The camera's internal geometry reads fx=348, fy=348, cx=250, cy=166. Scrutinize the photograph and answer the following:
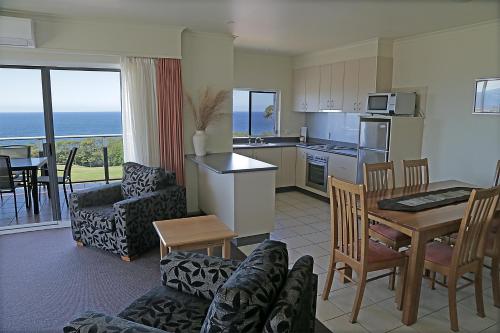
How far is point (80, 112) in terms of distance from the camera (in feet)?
15.3

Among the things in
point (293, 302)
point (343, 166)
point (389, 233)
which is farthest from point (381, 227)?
point (343, 166)

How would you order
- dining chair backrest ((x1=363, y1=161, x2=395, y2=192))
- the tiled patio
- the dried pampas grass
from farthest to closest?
the dried pampas grass, the tiled patio, dining chair backrest ((x1=363, y1=161, x2=395, y2=192))

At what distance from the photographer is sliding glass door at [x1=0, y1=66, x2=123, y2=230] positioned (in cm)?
430

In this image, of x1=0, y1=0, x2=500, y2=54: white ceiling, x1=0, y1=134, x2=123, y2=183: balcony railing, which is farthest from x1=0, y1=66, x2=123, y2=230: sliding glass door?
x1=0, y1=0, x2=500, y2=54: white ceiling

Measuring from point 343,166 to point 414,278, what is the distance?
3.11m

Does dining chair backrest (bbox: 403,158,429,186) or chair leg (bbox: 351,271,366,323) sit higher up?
dining chair backrest (bbox: 403,158,429,186)

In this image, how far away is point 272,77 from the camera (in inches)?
266

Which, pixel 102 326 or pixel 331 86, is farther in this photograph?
pixel 331 86

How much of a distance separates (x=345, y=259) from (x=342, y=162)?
2.97 m

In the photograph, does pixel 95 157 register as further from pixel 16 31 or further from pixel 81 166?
pixel 16 31

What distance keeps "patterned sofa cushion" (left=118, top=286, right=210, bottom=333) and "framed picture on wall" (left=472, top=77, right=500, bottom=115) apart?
155 inches

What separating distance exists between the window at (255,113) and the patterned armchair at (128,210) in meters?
2.83

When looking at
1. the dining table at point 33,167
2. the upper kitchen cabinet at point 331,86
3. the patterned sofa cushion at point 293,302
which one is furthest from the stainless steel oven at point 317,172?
the patterned sofa cushion at point 293,302

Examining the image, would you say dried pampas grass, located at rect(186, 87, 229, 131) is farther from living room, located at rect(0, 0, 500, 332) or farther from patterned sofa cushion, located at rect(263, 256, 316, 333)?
patterned sofa cushion, located at rect(263, 256, 316, 333)
